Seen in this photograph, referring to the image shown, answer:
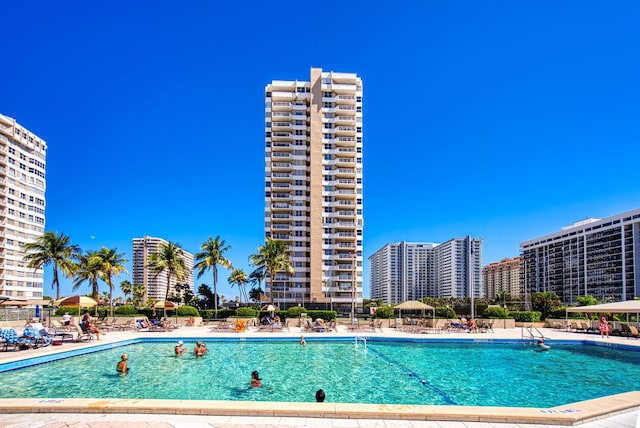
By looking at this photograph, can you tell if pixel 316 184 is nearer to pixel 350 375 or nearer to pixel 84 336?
pixel 84 336

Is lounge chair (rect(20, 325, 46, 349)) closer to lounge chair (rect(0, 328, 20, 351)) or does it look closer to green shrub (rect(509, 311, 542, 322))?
lounge chair (rect(0, 328, 20, 351))

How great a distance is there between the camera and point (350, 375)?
50.4 ft

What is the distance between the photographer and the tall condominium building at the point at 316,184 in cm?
5788

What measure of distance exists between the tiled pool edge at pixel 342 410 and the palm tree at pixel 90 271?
35.0m

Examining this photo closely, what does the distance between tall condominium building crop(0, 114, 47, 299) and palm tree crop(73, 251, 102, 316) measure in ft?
119

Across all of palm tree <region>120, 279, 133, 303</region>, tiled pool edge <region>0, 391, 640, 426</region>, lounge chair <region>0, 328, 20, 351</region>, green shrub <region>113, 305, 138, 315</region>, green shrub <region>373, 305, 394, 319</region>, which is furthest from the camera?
palm tree <region>120, 279, 133, 303</region>

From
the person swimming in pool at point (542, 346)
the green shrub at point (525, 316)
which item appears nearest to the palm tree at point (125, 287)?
the green shrub at point (525, 316)

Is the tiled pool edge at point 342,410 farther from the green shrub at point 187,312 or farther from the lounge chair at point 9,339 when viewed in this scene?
the green shrub at point 187,312

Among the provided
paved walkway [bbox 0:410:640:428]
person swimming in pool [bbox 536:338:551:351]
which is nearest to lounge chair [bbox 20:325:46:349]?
paved walkway [bbox 0:410:640:428]

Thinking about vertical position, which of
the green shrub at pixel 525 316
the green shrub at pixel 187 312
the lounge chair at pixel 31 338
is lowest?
the green shrub at pixel 525 316

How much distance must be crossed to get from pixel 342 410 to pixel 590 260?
142737mm

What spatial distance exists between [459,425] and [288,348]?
50.2 feet

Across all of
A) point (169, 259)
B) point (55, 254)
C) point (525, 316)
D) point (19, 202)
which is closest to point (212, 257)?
point (169, 259)

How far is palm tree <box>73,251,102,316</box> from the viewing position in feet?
132
